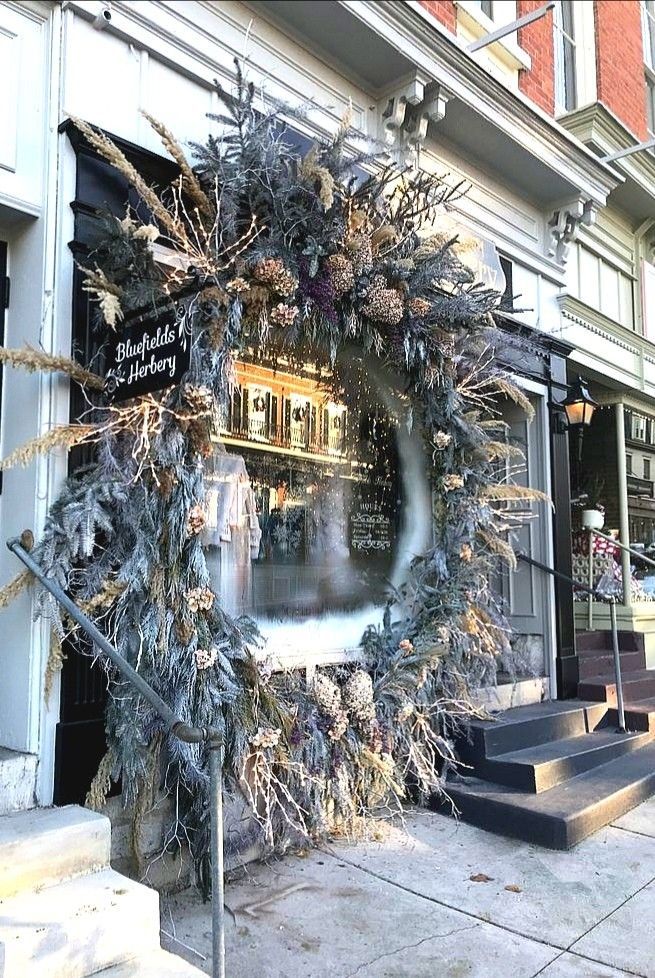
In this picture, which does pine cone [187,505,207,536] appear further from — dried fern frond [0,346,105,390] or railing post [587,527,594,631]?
railing post [587,527,594,631]

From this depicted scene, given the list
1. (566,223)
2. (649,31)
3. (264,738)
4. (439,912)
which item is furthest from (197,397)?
(649,31)

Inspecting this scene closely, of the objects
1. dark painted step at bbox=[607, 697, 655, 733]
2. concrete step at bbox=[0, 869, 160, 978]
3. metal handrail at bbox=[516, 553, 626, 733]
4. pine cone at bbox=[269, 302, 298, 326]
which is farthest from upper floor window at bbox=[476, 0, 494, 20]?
concrete step at bbox=[0, 869, 160, 978]

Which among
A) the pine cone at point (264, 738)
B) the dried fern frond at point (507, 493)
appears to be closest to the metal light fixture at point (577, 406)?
the dried fern frond at point (507, 493)

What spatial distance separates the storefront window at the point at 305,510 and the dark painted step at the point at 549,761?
127 centimetres

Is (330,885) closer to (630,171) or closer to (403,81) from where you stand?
(403,81)

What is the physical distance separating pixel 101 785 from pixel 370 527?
2910mm

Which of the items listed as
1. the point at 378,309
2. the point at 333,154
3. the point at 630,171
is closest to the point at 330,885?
the point at 378,309

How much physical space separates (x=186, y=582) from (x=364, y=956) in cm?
181

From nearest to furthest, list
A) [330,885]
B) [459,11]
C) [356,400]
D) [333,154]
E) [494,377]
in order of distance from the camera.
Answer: [330,885]
[333,154]
[494,377]
[356,400]
[459,11]

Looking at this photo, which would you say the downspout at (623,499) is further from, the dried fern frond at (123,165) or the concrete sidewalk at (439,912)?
the dried fern frond at (123,165)

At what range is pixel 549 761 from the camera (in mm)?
5090

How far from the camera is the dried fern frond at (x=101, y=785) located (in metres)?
3.54

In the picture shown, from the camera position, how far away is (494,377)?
5414mm

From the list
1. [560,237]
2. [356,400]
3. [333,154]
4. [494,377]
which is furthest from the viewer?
[560,237]
